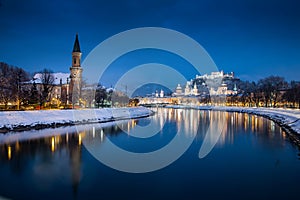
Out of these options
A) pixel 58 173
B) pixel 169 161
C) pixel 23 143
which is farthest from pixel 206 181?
pixel 23 143

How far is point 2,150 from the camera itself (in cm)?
1720

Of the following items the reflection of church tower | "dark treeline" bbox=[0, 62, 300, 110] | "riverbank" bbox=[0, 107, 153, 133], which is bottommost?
"riverbank" bbox=[0, 107, 153, 133]

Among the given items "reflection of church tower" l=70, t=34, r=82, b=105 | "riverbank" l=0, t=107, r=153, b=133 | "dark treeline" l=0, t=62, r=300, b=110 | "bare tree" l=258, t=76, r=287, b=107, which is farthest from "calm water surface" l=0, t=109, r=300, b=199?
"bare tree" l=258, t=76, r=287, b=107

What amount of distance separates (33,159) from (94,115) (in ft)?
88.5

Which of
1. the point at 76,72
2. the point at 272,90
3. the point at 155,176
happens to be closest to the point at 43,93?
the point at 76,72

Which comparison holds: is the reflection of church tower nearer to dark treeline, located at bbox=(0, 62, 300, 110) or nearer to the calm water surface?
dark treeline, located at bbox=(0, 62, 300, 110)

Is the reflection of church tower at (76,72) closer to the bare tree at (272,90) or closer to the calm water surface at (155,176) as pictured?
the calm water surface at (155,176)

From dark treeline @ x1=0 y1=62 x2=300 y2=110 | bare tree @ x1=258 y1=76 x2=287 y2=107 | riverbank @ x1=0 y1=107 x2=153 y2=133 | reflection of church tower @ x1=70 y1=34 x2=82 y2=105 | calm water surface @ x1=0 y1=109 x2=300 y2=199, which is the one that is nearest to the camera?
calm water surface @ x1=0 y1=109 x2=300 y2=199

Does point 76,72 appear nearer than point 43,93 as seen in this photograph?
No

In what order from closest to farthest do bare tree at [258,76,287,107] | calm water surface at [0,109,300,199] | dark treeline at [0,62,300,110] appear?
calm water surface at [0,109,300,199] < dark treeline at [0,62,300,110] < bare tree at [258,76,287,107]

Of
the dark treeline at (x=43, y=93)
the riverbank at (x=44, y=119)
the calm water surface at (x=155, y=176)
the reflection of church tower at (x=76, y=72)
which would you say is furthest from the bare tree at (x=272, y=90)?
the calm water surface at (x=155, y=176)

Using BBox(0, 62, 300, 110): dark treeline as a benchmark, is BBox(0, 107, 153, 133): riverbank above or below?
below

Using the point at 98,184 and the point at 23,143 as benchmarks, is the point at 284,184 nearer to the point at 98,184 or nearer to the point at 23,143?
the point at 98,184

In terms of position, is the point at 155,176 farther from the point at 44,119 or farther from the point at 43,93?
the point at 43,93
